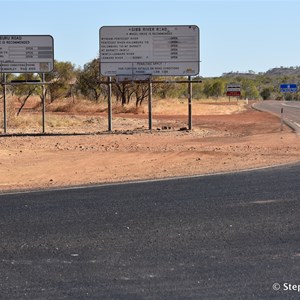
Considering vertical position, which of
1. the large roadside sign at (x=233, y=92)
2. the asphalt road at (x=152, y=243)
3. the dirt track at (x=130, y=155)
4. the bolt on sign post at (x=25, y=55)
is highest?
the bolt on sign post at (x=25, y=55)

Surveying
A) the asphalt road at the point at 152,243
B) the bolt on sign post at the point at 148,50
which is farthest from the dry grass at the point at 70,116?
the asphalt road at the point at 152,243

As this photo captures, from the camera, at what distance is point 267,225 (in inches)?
380

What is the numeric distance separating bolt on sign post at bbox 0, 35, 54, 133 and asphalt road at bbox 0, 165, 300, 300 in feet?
62.0

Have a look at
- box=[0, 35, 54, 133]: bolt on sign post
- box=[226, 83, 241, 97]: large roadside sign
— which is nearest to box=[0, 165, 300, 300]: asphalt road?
box=[0, 35, 54, 133]: bolt on sign post

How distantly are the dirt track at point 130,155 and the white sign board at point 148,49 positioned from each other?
2.89 metres

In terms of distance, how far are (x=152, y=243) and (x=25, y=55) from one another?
2399 centimetres

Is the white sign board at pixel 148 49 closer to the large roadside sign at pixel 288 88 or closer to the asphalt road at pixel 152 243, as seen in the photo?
the large roadside sign at pixel 288 88

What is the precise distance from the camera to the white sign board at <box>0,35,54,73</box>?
103 ft

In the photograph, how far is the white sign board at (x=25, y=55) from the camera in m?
31.3

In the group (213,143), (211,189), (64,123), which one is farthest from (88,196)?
(64,123)

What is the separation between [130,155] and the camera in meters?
22.4

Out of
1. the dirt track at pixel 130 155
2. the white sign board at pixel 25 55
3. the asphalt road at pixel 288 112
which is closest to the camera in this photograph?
the dirt track at pixel 130 155

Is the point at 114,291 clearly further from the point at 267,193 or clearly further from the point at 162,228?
the point at 267,193

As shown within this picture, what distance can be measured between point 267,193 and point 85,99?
53024mm
